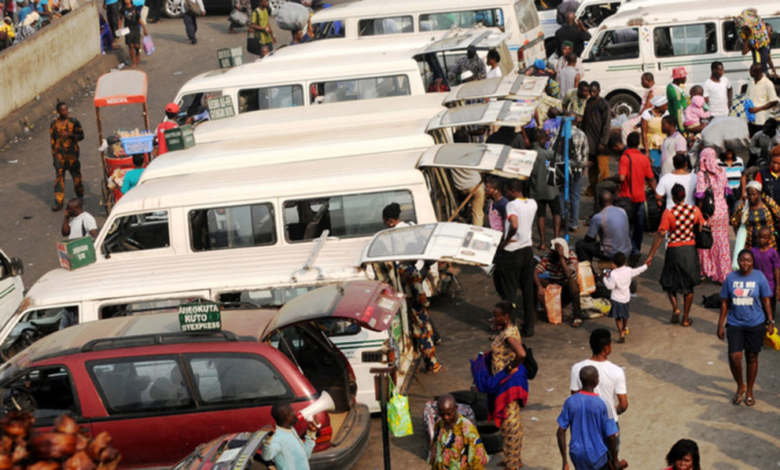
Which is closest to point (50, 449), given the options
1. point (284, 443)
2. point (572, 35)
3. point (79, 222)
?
point (284, 443)

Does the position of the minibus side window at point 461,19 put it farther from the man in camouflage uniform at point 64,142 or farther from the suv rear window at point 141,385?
the suv rear window at point 141,385

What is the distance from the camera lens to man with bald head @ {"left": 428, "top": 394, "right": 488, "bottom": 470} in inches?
320

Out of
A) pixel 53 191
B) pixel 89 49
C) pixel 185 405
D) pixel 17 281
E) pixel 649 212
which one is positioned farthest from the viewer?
pixel 89 49

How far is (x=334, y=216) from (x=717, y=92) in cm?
739

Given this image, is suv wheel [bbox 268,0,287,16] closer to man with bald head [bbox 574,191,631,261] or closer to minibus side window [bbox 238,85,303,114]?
minibus side window [bbox 238,85,303,114]

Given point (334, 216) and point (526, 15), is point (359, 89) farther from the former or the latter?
point (526, 15)

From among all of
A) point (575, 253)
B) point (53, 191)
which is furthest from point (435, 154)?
point (53, 191)

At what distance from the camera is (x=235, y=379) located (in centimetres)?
843

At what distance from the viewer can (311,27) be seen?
21.3 metres

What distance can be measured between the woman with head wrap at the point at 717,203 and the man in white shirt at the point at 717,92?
378 centimetres

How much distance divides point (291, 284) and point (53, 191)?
416 inches

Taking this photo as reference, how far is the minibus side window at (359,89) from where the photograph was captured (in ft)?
52.0

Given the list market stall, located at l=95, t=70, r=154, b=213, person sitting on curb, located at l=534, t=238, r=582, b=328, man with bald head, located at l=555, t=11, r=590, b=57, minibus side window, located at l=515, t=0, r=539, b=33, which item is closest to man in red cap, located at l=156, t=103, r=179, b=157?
market stall, located at l=95, t=70, r=154, b=213

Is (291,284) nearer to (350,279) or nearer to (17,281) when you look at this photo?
(350,279)
